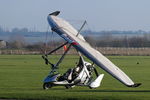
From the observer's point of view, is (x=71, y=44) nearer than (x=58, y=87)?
Yes

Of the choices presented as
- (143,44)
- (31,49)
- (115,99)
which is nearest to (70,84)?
(115,99)

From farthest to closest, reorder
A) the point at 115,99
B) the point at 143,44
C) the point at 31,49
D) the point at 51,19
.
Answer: the point at 143,44 → the point at 31,49 → the point at 51,19 → the point at 115,99

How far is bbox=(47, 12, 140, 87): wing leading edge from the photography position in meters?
27.0

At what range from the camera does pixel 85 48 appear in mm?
28578

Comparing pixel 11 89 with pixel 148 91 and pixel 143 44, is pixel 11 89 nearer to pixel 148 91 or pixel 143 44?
pixel 148 91

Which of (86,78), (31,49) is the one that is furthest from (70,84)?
(31,49)

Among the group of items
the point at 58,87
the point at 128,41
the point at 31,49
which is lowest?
the point at 128,41

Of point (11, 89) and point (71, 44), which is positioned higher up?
point (71, 44)

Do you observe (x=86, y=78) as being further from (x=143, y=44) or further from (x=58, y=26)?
(x=143, y=44)

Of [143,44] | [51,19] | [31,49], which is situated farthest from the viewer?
[143,44]

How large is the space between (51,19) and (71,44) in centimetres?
248

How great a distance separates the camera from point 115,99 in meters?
26.1

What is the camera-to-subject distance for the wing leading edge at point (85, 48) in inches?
1061

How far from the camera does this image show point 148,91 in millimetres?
30328
